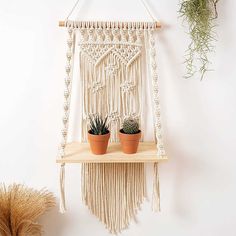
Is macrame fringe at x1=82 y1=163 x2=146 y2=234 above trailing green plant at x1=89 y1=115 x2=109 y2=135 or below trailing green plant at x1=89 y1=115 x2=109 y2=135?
below

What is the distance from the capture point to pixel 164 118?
1.22m

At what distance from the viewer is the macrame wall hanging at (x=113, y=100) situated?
3.61 ft

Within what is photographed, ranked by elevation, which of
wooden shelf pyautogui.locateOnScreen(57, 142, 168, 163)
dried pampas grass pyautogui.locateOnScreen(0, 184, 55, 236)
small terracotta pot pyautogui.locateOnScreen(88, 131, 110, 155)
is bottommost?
dried pampas grass pyautogui.locateOnScreen(0, 184, 55, 236)

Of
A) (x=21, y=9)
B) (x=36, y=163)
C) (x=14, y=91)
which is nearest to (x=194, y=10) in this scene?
(x=21, y=9)

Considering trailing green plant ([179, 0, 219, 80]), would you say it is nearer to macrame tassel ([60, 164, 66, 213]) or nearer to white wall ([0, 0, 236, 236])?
white wall ([0, 0, 236, 236])

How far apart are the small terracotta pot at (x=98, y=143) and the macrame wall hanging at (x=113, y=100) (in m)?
0.03

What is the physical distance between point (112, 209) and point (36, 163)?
0.36m

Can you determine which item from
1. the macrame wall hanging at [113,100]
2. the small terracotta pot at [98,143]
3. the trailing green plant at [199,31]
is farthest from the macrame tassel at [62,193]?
the trailing green plant at [199,31]

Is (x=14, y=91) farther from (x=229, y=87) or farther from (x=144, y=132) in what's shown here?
(x=229, y=87)

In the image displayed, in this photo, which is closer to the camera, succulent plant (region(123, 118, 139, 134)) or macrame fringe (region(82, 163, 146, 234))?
succulent plant (region(123, 118, 139, 134))

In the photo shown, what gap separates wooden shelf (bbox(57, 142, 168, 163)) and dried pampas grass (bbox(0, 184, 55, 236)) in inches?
8.6

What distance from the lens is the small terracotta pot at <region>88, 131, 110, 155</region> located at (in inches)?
41.7

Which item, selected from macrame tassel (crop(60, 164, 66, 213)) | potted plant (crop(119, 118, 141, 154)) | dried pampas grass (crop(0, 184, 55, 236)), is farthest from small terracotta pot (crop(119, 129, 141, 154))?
dried pampas grass (crop(0, 184, 55, 236))

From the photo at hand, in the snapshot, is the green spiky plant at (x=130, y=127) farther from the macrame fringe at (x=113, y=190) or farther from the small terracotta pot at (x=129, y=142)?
the macrame fringe at (x=113, y=190)
